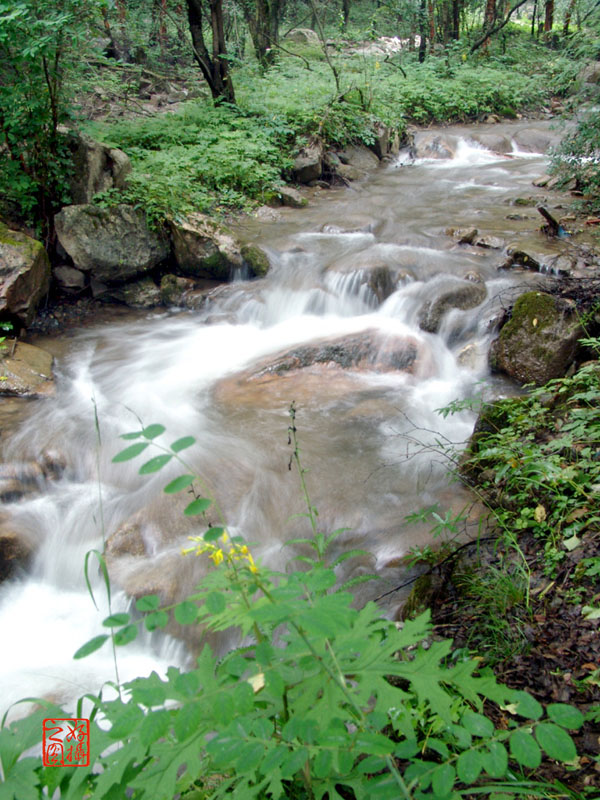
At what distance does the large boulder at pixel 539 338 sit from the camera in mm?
5422

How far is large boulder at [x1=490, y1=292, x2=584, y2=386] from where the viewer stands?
17.8 ft

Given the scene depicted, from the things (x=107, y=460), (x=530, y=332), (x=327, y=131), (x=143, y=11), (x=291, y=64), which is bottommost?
(x=107, y=460)

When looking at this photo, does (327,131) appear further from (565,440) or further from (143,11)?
(565,440)

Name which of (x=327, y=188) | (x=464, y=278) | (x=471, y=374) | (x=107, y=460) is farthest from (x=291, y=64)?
(x=107, y=460)

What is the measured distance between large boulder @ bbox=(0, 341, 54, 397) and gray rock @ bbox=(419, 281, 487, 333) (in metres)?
4.63

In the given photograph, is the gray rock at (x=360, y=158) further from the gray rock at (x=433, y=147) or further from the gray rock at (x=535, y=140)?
the gray rock at (x=535, y=140)

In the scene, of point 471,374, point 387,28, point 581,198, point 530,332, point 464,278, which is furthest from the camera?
point 387,28

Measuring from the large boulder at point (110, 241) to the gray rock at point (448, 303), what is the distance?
4037 millimetres

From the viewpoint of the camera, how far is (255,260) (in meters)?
8.66

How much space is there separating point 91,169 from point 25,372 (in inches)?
140

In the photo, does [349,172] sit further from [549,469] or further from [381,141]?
[549,469]

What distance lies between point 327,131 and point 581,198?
6048 mm

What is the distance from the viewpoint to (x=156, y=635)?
12.7 feet

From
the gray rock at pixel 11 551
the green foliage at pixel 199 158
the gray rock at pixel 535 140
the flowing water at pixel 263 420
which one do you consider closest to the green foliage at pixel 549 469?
the flowing water at pixel 263 420
